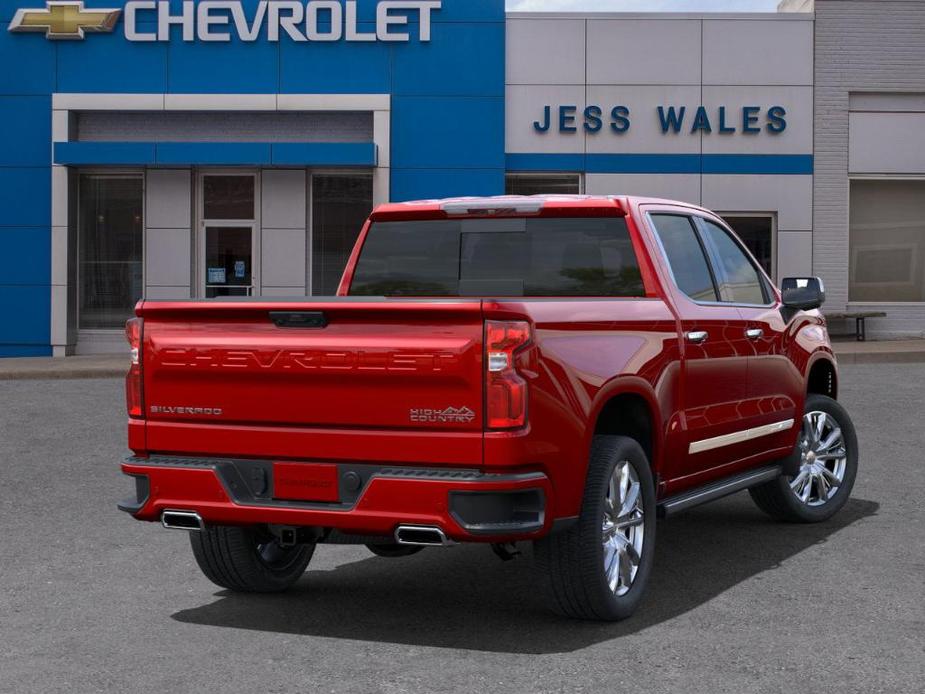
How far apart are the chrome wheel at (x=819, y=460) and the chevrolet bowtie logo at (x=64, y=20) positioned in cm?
2122

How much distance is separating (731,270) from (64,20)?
2200 cm

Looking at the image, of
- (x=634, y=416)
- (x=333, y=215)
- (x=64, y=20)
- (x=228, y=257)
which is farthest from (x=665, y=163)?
(x=634, y=416)

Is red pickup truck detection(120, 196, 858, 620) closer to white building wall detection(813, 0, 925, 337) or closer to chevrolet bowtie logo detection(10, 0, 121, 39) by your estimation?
white building wall detection(813, 0, 925, 337)

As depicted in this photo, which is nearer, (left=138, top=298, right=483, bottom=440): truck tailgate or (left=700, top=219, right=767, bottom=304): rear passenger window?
(left=138, top=298, right=483, bottom=440): truck tailgate

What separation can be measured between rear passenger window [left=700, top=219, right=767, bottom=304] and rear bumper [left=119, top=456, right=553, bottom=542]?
2.50 m

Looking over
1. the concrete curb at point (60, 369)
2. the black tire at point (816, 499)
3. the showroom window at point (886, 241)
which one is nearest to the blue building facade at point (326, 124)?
the showroom window at point (886, 241)

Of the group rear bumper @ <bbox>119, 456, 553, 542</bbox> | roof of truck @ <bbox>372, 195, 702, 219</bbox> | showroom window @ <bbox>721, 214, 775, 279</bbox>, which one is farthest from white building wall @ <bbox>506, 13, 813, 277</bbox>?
rear bumper @ <bbox>119, 456, 553, 542</bbox>

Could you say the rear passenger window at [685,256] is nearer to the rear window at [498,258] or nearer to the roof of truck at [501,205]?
the roof of truck at [501,205]

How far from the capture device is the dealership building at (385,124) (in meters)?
26.4

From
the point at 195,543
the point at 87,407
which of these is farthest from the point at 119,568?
the point at 87,407

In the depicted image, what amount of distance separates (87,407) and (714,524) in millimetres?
9323

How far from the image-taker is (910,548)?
742 centimetres

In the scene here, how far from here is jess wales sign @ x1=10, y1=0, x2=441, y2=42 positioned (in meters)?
26.4

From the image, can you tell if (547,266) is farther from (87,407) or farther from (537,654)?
(87,407)
